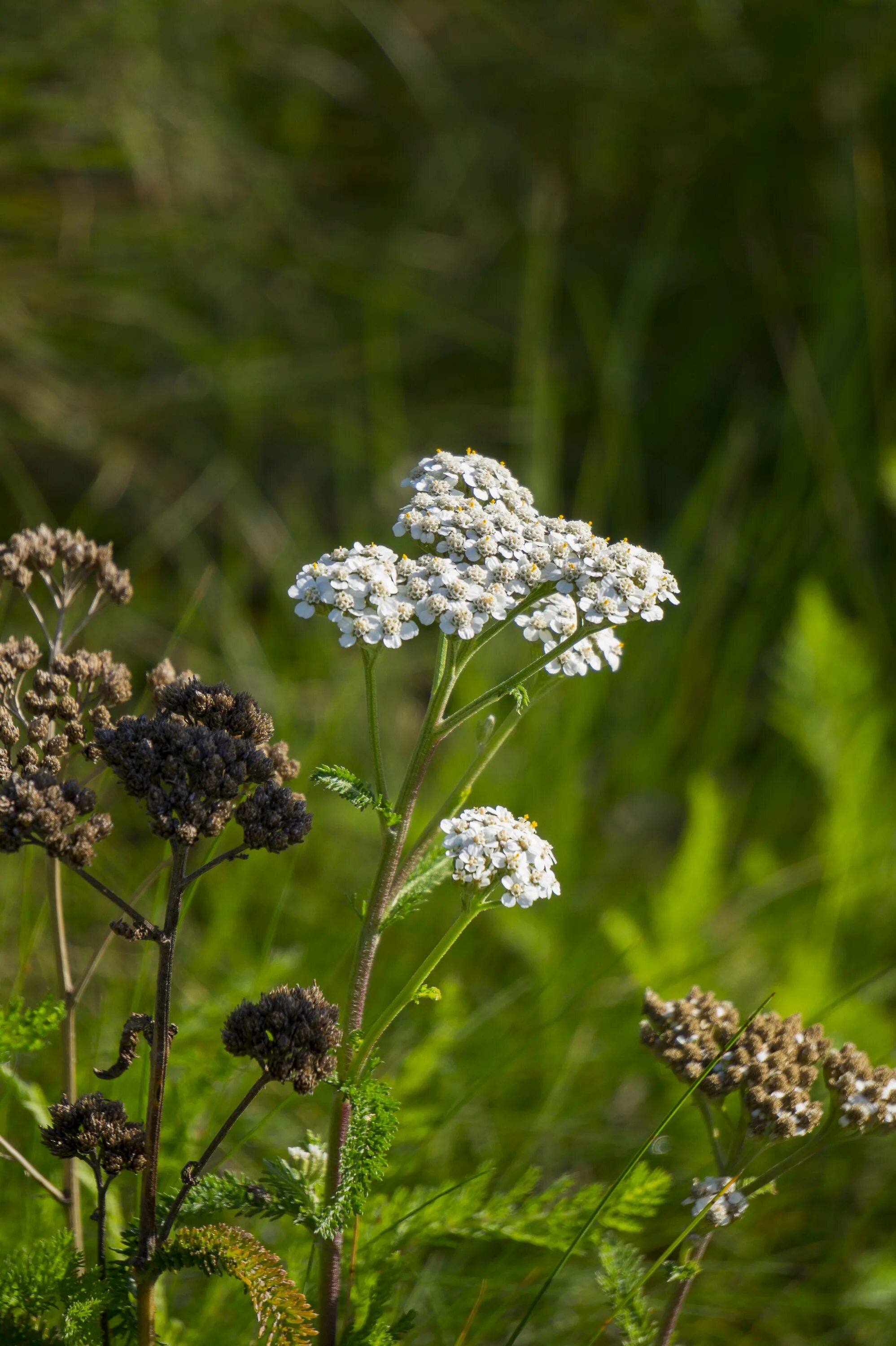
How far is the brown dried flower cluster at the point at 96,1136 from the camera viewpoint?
1652mm

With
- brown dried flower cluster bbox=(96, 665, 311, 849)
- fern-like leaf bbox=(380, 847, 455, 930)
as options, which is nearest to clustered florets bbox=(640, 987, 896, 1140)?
fern-like leaf bbox=(380, 847, 455, 930)

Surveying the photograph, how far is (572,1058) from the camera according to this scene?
10.5 feet

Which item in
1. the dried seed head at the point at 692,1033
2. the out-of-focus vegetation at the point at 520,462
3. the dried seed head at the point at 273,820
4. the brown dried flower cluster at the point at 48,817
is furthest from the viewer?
the out-of-focus vegetation at the point at 520,462

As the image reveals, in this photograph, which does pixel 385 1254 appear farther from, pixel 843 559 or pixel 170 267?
pixel 170 267

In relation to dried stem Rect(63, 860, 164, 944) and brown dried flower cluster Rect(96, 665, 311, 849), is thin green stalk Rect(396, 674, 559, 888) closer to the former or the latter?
brown dried flower cluster Rect(96, 665, 311, 849)

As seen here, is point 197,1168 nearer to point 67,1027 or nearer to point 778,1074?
point 67,1027

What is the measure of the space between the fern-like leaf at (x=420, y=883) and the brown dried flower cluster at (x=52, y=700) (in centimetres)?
57

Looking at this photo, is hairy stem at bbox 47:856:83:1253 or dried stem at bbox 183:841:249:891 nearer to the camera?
dried stem at bbox 183:841:249:891

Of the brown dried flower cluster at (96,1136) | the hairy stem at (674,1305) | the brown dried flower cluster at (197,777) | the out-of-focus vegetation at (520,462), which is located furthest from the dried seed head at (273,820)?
the hairy stem at (674,1305)

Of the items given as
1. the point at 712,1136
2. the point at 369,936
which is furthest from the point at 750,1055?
the point at 369,936

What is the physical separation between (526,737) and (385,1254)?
2.87m

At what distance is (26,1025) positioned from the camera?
183 centimetres

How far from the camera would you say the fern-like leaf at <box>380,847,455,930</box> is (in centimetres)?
183

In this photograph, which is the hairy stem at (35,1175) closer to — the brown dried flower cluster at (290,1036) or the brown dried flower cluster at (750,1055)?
the brown dried flower cluster at (290,1036)
